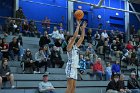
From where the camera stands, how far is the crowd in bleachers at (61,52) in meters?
14.4

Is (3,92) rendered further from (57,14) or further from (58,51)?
(57,14)

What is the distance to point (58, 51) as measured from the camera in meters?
15.6

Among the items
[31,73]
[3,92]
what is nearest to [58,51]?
[31,73]

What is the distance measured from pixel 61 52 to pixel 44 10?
21.8 feet

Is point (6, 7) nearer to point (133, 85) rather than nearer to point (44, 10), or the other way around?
point (44, 10)

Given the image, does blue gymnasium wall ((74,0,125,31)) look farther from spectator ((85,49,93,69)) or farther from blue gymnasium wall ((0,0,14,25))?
spectator ((85,49,93,69))

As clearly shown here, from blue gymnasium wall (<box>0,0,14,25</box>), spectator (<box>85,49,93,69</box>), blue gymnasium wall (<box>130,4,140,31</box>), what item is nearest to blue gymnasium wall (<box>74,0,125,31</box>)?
blue gymnasium wall (<box>130,4,140,31</box>)

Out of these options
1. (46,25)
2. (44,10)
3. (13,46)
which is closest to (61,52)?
(13,46)

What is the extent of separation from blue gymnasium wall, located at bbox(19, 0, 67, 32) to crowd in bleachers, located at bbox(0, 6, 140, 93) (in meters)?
1.23

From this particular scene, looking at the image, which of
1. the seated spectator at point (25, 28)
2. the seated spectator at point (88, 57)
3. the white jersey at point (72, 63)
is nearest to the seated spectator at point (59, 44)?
the seated spectator at point (88, 57)

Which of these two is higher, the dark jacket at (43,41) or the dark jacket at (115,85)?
the dark jacket at (43,41)

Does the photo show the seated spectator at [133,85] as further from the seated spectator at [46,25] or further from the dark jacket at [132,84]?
the seated spectator at [46,25]

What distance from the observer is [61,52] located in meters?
16.6

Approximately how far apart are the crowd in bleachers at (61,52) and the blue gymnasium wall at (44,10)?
123 centimetres
